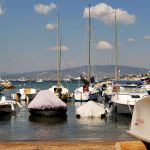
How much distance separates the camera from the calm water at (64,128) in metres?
28.4

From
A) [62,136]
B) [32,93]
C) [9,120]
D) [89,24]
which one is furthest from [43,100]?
[89,24]

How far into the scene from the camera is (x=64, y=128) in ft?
113

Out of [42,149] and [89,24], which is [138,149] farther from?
[89,24]

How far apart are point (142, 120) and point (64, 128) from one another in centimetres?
2612

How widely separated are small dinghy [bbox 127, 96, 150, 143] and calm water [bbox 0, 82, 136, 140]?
16710 mm

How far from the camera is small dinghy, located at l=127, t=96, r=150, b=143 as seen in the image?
8409 millimetres

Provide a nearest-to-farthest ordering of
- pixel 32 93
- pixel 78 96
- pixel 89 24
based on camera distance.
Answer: pixel 78 96, pixel 32 93, pixel 89 24

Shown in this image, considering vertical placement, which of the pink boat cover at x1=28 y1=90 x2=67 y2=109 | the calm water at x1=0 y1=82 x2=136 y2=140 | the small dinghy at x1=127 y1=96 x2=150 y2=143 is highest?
the small dinghy at x1=127 y1=96 x2=150 y2=143

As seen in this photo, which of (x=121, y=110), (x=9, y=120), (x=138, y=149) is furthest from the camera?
(x=121, y=110)

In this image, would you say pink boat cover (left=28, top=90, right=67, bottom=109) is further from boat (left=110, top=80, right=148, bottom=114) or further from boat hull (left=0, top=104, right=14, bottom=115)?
boat (left=110, top=80, right=148, bottom=114)

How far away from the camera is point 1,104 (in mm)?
45531

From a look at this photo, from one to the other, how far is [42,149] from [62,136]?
57.1 feet


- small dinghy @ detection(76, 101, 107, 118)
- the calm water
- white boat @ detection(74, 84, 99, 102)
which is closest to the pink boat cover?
Result: the calm water

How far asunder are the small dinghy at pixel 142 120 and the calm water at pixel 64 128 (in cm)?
1671
